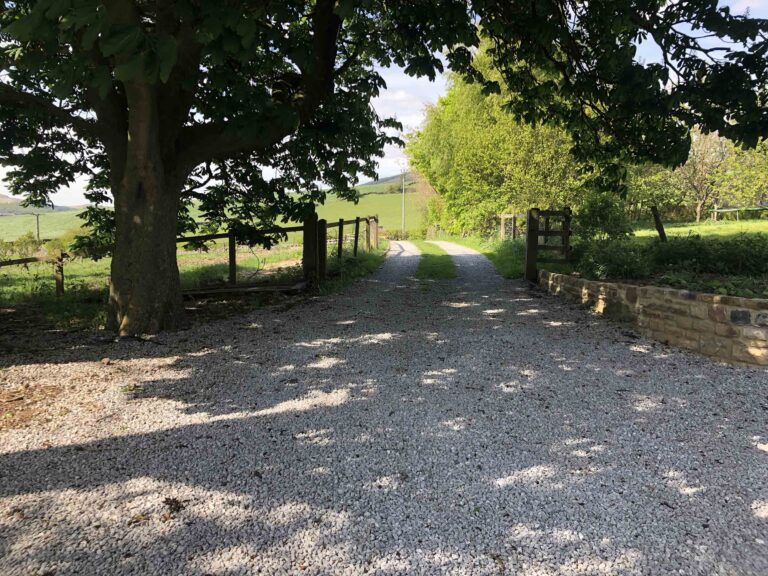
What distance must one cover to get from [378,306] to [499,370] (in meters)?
3.77

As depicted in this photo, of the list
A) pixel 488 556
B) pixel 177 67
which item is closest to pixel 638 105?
pixel 177 67

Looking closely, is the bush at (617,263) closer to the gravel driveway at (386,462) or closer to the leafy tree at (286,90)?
the leafy tree at (286,90)

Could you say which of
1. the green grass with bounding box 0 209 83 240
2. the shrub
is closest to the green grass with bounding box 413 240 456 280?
the green grass with bounding box 0 209 83 240

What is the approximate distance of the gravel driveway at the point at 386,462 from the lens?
8.08ft

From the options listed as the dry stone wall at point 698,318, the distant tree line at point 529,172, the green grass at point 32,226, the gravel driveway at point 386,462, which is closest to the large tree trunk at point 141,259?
the gravel driveway at point 386,462

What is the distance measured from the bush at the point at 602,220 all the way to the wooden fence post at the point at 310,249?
6549 millimetres

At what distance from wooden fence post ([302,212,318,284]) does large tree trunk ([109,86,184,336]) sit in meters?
3.50

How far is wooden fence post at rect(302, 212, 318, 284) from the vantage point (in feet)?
33.1

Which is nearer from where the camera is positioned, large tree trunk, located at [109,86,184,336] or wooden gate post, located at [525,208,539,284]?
large tree trunk, located at [109,86,184,336]

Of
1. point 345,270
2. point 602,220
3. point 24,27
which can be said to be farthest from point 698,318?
point 345,270

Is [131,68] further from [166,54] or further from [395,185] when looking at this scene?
[395,185]

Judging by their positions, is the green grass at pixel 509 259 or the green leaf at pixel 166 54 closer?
the green leaf at pixel 166 54

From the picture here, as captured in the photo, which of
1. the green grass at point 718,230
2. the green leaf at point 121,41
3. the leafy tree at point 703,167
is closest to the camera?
the green leaf at point 121,41

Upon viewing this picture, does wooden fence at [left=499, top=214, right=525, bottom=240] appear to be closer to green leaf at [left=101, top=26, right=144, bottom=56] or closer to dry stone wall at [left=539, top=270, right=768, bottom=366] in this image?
dry stone wall at [left=539, top=270, right=768, bottom=366]
